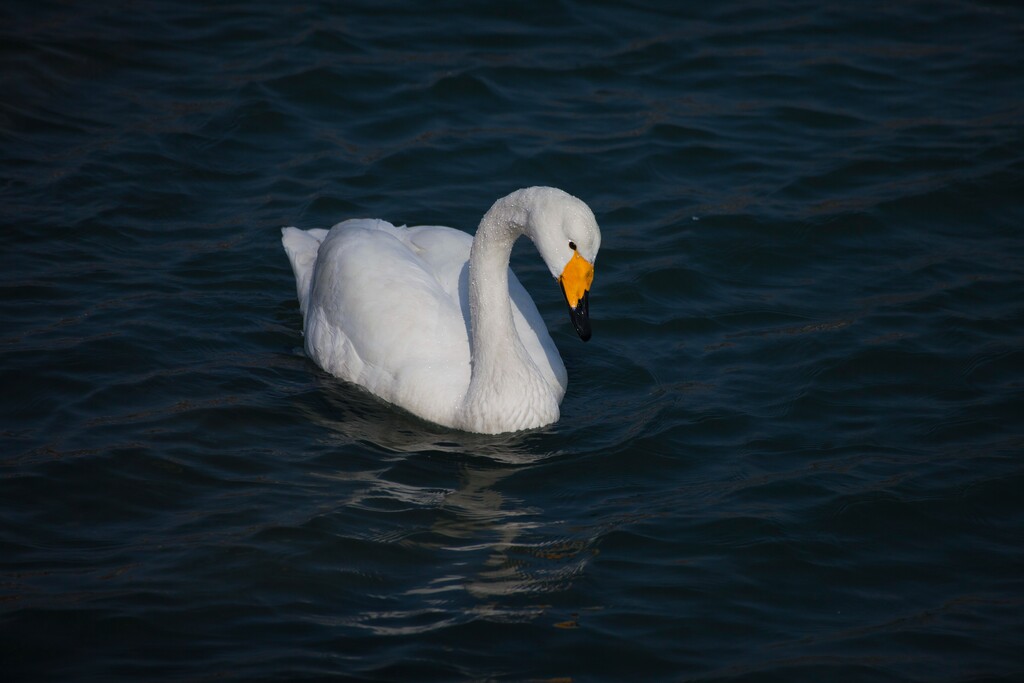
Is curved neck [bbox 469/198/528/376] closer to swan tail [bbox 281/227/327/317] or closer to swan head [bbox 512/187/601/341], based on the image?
swan head [bbox 512/187/601/341]

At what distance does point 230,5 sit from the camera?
13.4 meters

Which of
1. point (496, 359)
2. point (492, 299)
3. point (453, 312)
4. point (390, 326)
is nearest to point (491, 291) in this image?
point (492, 299)

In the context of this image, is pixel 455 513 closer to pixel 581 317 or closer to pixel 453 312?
pixel 581 317

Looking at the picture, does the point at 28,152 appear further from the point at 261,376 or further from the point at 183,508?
the point at 183,508

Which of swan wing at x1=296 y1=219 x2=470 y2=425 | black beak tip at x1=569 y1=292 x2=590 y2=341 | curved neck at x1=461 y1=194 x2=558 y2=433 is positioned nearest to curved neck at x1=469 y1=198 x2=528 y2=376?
curved neck at x1=461 y1=194 x2=558 y2=433

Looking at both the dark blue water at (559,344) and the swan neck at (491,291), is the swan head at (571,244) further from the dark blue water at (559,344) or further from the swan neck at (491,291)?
the dark blue water at (559,344)

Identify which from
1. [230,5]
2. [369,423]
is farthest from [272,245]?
[230,5]

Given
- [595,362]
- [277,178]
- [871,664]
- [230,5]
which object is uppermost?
[230,5]

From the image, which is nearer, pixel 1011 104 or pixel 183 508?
pixel 183 508

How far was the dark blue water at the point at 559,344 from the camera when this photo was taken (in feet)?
18.9

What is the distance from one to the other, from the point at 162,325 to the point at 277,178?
2.57m

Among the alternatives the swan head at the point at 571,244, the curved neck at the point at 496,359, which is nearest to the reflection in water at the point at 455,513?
the curved neck at the point at 496,359

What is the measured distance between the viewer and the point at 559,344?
881 centimetres

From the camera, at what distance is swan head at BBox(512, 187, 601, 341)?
22.1ft
